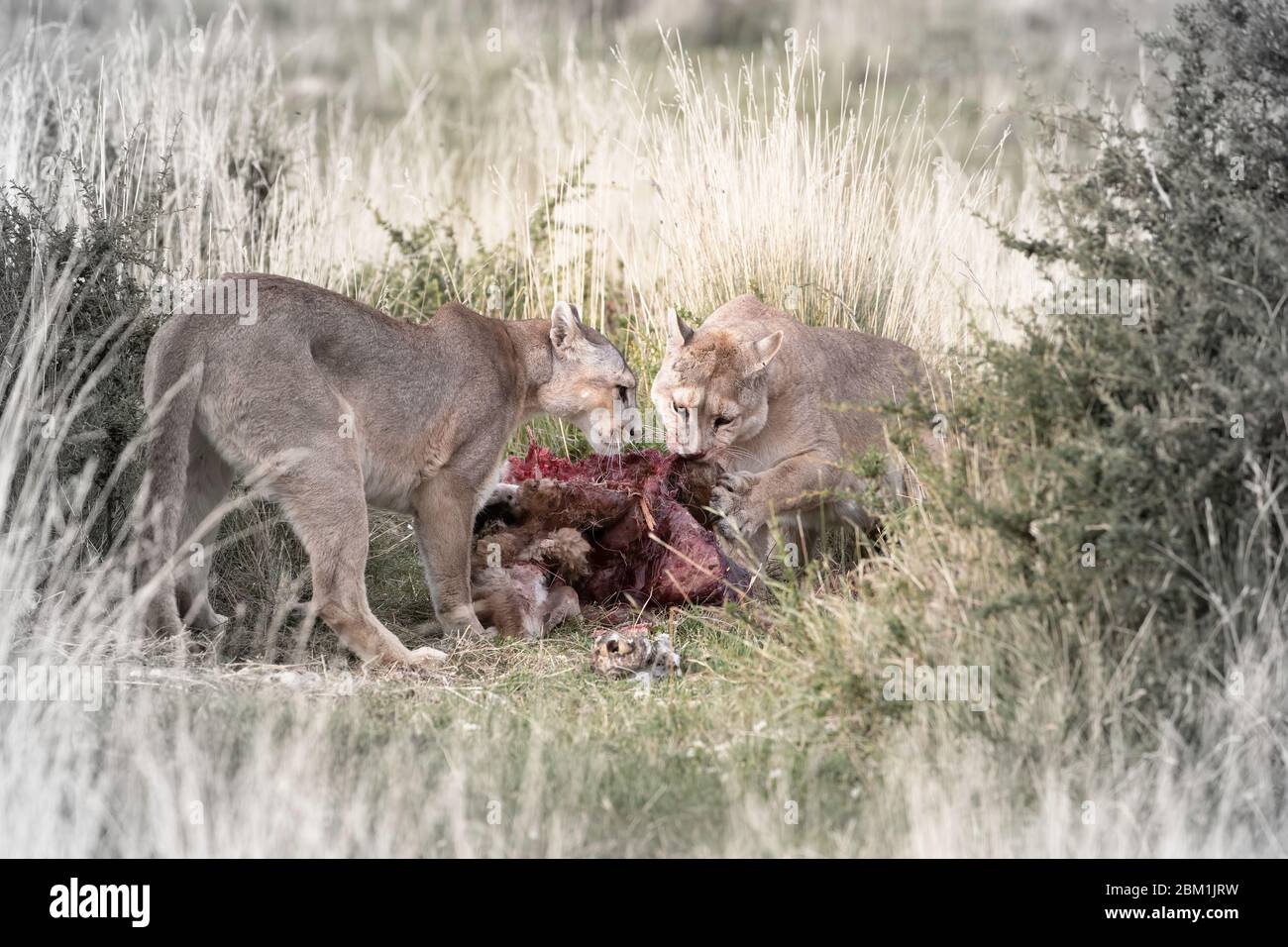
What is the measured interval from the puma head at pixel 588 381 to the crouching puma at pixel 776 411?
0.27 metres

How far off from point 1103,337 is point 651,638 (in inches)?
98.8

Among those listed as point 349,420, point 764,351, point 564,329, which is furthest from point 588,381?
point 349,420

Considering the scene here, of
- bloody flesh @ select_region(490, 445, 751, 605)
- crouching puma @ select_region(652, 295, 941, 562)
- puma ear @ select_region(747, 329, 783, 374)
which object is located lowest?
bloody flesh @ select_region(490, 445, 751, 605)

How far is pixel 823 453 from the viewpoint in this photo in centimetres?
748

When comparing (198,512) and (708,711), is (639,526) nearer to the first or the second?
(708,711)

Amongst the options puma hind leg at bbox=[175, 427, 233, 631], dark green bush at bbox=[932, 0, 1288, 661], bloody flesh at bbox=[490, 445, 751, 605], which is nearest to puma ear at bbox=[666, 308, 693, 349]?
bloody flesh at bbox=[490, 445, 751, 605]

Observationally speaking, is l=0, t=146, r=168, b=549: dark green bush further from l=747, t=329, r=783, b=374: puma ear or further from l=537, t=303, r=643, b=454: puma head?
l=747, t=329, r=783, b=374: puma ear

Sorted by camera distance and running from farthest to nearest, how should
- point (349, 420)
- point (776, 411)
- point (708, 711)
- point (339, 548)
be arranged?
point (776, 411)
point (349, 420)
point (339, 548)
point (708, 711)

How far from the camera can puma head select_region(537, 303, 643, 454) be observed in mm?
7723

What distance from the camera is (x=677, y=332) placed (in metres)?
7.69

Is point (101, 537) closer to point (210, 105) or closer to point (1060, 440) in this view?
point (1060, 440)

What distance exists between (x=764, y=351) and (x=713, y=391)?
0.33 meters

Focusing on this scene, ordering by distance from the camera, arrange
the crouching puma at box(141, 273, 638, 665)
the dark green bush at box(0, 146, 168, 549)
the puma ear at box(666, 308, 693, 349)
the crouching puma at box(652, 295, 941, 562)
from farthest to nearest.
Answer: the puma ear at box(666, 308, 693, 349) < the crouching puma at box(652, 295, 941, 562) < the dark green bush at box(0, 146, 168, 549) < the crouching puma at box(141, 273, 638, 665)
